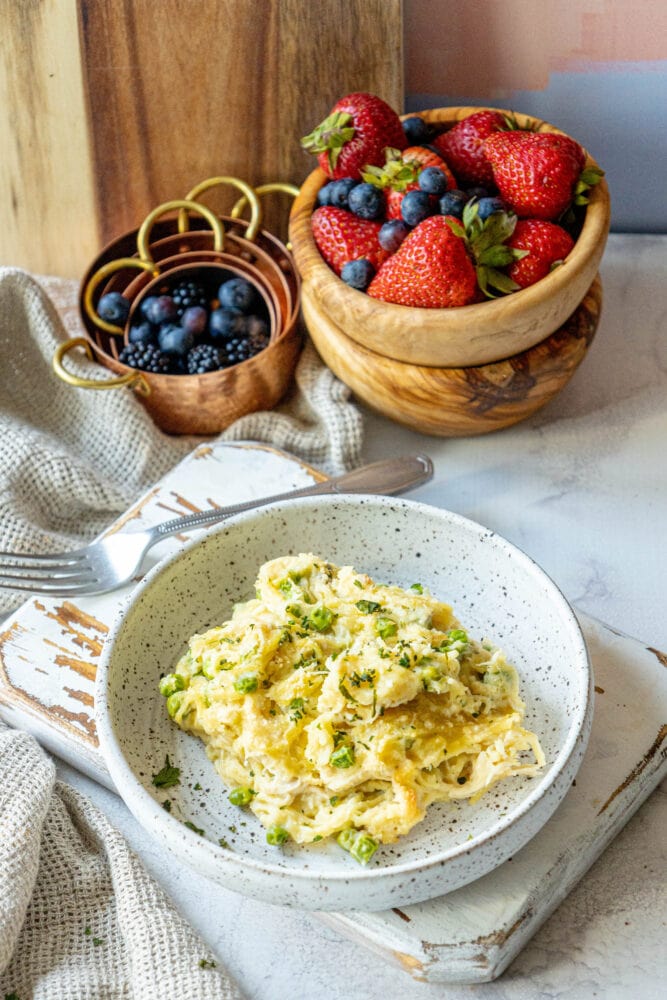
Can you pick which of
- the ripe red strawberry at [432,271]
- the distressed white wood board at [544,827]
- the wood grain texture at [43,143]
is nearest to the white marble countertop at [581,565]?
the distressed white wood board at [544,827]

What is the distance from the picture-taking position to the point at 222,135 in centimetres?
246

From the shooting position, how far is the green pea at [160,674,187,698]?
61.1 inches

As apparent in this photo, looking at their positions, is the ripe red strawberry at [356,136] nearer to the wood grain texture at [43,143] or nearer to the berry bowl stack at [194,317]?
the berry bowl stack at [194,317]

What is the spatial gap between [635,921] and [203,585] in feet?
2.45

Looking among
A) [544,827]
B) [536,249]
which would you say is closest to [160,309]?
[536,249]

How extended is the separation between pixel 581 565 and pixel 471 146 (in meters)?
0.77

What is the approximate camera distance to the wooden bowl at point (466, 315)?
188cm

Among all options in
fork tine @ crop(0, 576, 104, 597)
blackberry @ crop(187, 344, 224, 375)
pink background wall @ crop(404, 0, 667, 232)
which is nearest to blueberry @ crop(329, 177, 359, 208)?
blackberry @ crop(187, 344, 224, 375)

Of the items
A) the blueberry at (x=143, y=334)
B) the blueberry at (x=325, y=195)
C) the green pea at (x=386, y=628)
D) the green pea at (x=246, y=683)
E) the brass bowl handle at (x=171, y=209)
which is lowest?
the green pea at (x=246, y=683)

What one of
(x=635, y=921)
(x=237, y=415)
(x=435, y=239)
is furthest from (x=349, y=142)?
(x=635, y=921)

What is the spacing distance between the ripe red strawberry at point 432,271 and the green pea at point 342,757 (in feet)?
→ 2.65

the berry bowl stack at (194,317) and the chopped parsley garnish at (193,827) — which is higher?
the berry bowl stack at (194,317)

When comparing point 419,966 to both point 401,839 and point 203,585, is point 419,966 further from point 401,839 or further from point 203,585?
point 203,585

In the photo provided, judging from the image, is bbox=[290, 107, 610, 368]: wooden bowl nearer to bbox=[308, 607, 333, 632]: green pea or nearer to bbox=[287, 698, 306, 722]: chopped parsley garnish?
bbox=[308, 607, 333, 632]: green pea
